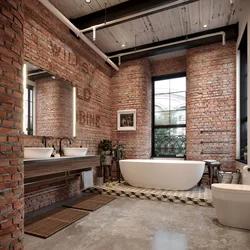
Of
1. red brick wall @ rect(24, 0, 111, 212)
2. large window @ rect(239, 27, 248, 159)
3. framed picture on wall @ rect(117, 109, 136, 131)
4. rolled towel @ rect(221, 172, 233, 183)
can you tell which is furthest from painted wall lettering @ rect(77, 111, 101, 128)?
large window @ rect(239, 27, 248, 159)

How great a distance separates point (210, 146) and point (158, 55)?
2855 mm

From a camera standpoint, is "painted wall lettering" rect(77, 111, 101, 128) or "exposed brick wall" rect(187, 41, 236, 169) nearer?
"painted wall lettering" rect(77, 111, 101, 128)

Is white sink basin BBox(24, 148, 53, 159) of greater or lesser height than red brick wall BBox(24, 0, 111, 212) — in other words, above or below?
below

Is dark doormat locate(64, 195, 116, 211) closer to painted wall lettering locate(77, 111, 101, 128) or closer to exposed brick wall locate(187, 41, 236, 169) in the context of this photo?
painted wall lettering locate(77, 111, 101, 128)

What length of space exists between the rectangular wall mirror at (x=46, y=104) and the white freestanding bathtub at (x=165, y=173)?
159 cm

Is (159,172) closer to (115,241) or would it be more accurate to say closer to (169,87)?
(115,241)

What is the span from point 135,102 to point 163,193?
261cm

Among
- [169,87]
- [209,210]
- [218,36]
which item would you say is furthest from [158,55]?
[209,210]

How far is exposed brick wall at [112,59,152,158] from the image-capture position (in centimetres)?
536

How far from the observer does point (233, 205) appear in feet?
8.13

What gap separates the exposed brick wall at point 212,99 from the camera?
457cm

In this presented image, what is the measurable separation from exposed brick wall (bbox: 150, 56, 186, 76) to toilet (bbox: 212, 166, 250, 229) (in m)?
3.82

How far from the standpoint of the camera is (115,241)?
2150 millimetres

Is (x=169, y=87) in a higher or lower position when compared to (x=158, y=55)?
lower
